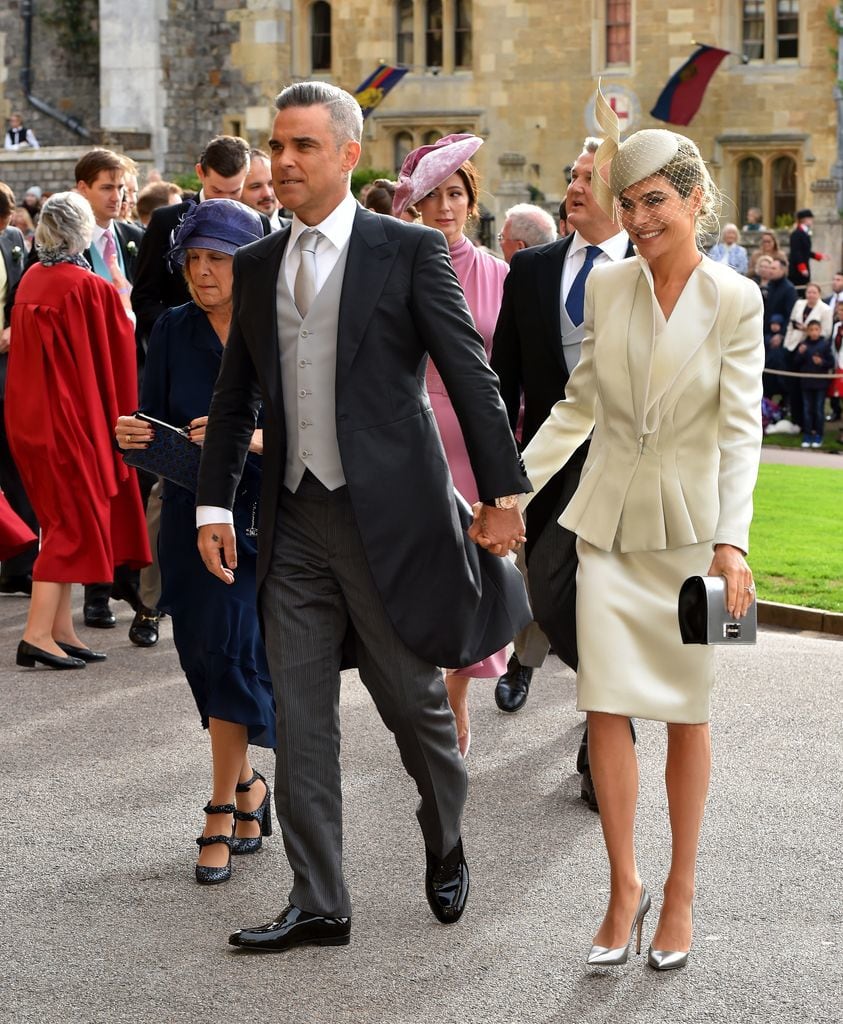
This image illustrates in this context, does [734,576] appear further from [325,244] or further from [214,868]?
[214,868]

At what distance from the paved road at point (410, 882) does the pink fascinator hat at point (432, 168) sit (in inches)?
80.8

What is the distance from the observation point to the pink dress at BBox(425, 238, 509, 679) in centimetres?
664

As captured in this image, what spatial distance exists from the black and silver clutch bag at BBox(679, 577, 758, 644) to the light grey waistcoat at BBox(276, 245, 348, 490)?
0.95 metres

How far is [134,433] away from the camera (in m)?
5.44

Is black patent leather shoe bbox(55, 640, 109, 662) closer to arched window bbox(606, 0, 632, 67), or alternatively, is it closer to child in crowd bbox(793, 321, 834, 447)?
child in crowd bbox(793, 321, 834, 447)

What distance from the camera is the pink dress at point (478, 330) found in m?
6.64

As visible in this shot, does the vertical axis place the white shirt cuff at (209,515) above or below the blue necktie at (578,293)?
below

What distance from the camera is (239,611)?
18.0 ft

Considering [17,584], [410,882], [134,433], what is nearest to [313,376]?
[134,433]

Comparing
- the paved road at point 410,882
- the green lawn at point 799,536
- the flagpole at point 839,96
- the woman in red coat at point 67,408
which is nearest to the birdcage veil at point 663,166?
the paved road at point 410,882

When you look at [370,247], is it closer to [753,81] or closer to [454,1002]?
[454,1002]

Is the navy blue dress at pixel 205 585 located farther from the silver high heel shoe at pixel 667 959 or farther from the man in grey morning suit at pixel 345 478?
the silver high heel shoe at pixel 667 959

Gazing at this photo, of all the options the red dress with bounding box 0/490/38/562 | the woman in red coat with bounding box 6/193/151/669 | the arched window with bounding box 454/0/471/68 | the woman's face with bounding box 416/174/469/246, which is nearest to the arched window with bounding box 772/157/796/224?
the arched window with bounding box 454/0/471/68

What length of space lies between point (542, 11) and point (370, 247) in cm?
3397
